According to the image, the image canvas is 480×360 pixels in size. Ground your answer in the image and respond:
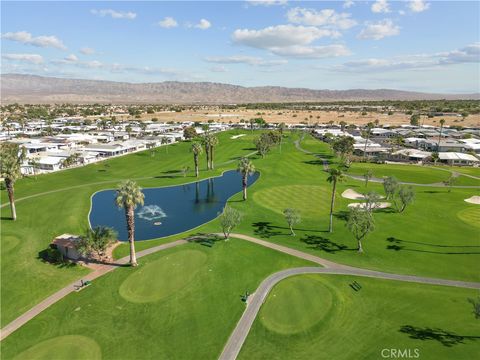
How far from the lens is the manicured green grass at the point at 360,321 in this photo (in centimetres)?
3844

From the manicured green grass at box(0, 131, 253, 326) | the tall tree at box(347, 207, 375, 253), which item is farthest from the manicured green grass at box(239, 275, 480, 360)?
the manicured green grass at box(0, 131, 253, 326)

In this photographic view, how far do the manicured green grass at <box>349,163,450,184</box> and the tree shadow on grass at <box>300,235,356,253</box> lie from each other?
62185 millimetres

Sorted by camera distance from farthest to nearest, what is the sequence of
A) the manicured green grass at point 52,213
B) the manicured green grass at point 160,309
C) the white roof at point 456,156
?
the white roof at point 456,156 < the manicured green grass at point 52,213 < the manicured green grass at point 160,309

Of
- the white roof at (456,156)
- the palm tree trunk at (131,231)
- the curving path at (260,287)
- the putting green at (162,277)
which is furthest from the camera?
the white roof at (456,156)

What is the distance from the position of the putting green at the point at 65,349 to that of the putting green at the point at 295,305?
21.8 metres

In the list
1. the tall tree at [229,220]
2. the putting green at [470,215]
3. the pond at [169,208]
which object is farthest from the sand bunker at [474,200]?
the tall tree at [229,220]

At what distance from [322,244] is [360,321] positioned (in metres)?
22.4

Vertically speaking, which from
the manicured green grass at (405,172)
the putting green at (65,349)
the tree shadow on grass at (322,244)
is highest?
the manicured green grass at (405,172)

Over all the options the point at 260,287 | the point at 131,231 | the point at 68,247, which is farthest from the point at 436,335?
the point at 68,247

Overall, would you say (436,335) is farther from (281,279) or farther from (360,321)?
(281,279)

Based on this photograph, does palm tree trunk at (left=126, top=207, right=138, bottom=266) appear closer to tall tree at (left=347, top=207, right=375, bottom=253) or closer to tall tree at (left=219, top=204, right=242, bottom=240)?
tall tree at (left=219, top=204, right=242, bottom=240)

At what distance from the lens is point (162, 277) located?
54.4 m

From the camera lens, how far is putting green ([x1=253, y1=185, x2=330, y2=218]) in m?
84.1

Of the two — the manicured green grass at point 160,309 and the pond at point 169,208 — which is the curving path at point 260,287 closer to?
the manicured green grass at point 160,309
